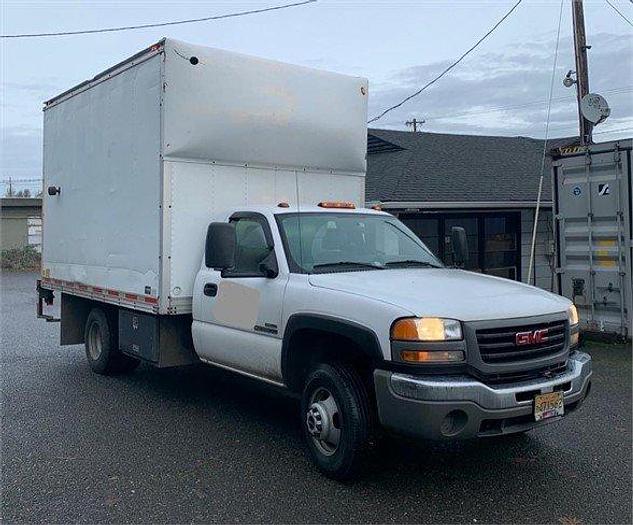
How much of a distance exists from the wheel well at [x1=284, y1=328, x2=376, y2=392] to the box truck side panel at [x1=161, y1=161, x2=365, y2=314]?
166cm

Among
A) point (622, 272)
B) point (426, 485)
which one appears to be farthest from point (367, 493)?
point (622, 272)

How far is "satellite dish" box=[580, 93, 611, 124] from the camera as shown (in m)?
11.3

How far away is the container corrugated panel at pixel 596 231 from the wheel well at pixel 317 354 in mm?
6186

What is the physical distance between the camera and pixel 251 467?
499 cm

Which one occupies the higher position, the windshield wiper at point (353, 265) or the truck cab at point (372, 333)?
the windshield wiper at point (353, 265)

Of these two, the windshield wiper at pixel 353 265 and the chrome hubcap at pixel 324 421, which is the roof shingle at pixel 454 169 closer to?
the windshield wiper at pixel 353 265

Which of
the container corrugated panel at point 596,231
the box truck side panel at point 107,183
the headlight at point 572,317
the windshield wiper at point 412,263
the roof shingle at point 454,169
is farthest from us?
the roof shingle at point 454,169

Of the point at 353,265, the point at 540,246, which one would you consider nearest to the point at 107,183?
the point at 353,265

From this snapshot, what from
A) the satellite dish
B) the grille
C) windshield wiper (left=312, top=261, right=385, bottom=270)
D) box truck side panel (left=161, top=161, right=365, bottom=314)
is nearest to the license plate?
the grille

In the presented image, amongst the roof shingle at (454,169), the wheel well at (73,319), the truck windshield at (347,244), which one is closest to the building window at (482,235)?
the roof shingle at (454,169)

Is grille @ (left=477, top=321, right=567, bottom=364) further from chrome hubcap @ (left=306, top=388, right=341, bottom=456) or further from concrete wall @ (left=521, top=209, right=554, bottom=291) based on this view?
concrete wall @ (left=521, top=209, right=554, bottom=291)

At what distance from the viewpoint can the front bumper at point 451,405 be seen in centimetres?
405

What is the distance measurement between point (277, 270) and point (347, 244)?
28.0 inches

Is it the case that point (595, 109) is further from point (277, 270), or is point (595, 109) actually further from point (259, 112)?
point (277, 270)
